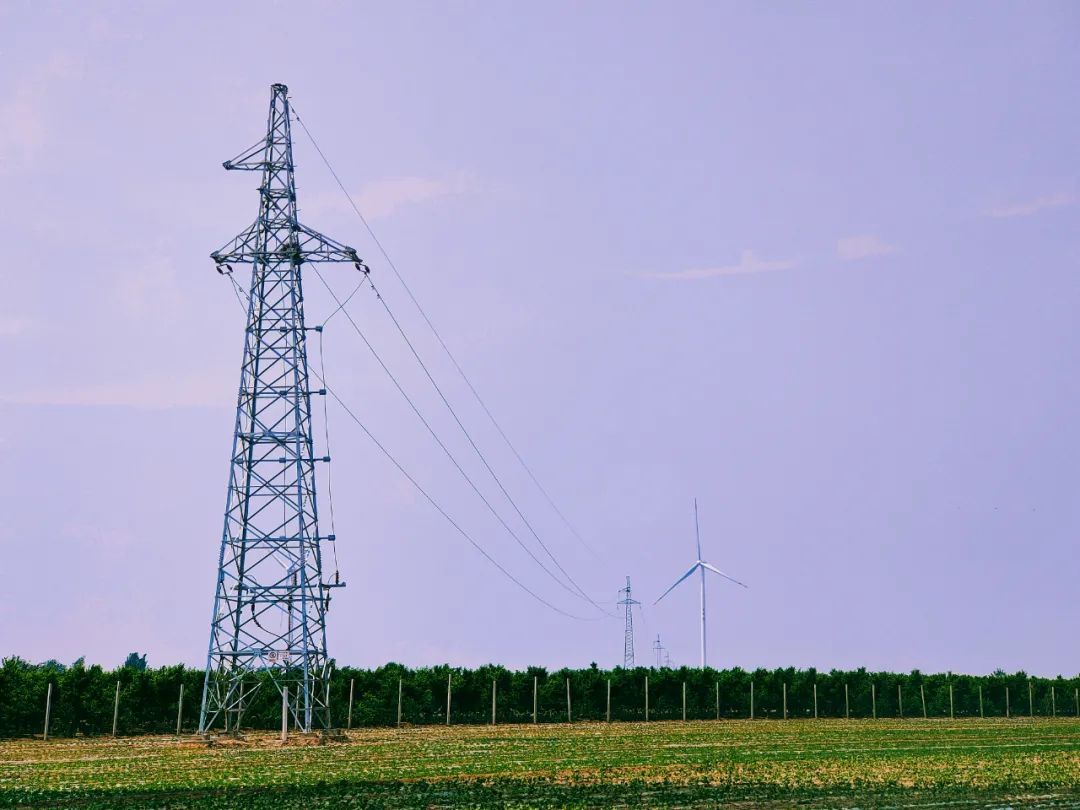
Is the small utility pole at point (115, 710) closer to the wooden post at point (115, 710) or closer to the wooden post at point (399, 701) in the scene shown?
the wooden post at point (115, 710)

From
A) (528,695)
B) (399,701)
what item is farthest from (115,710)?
(528,695)

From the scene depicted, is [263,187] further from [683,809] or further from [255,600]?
[683,809]

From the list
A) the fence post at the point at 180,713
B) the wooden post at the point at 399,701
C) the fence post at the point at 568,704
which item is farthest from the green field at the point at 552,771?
the fence post at the point at 568,704

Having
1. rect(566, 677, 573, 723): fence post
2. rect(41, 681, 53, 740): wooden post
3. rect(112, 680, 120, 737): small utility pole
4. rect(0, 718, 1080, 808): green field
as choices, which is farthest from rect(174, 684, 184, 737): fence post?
rect(566, 677, 573, 723): fence post

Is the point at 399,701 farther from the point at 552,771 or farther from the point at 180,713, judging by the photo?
the point at 552,771

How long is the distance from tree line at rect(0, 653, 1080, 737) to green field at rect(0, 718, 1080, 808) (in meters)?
5.07

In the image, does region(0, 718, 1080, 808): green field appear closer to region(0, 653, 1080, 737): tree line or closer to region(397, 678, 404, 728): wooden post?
region(0, 653, 1080, 737): tree line

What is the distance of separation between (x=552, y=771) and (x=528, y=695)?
4172 cm

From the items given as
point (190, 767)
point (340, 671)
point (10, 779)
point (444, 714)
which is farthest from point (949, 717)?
point (10, 779)

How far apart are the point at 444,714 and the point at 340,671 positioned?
263 inches

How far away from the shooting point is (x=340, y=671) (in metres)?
68.2

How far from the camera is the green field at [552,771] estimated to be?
86.6ft

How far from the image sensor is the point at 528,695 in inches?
2921

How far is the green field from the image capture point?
2641 cm
